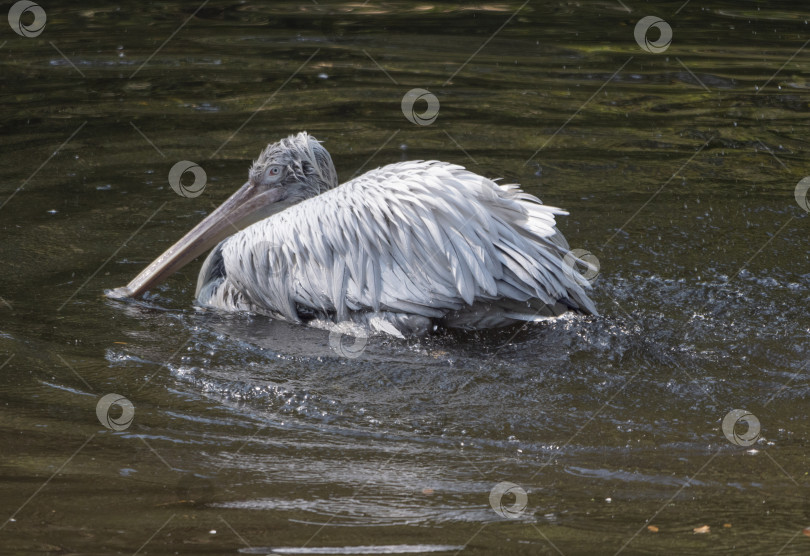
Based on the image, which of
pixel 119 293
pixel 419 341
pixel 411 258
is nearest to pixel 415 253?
pixel 411 258

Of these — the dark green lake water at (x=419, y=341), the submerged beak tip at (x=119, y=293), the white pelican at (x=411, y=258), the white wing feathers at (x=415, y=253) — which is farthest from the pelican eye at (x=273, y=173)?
the submerged beak tip at (x=119, y=293)

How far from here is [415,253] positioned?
481 cm

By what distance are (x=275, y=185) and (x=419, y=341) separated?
154 centimetres

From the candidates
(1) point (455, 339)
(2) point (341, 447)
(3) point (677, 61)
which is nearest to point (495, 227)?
(1) point (455, 339)

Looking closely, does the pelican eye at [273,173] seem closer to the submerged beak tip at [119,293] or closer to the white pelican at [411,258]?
the white pelican at [411,258]

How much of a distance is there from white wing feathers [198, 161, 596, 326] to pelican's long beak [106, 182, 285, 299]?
0.45m

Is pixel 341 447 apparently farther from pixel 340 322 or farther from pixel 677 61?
pixel 677 61

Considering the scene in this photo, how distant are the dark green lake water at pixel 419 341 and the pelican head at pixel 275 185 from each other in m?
0.44

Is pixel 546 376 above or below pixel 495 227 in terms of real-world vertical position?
below

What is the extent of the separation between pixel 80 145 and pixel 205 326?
313 cm

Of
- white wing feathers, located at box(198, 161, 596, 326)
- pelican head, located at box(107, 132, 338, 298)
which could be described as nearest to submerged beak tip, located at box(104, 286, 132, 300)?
pelican head, located at box(107, 132, 338, 298)

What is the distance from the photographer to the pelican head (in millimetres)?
5766

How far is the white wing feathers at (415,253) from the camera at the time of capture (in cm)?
469

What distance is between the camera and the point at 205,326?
5.12 meters
